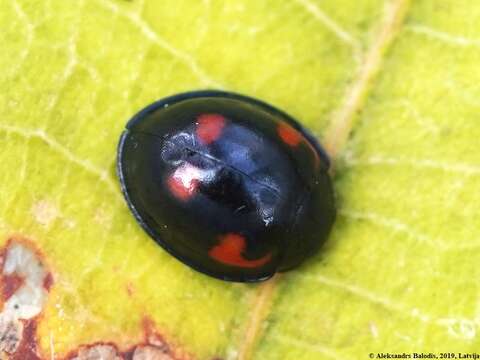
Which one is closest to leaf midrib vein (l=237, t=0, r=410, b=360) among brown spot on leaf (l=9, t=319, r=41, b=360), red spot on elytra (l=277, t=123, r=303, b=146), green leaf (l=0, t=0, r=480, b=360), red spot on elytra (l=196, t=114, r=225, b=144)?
green leaf (l=0, t=0, r=480, b=360)

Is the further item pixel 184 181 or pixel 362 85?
pixel 362 85

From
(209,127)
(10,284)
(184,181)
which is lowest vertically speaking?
(10,284)

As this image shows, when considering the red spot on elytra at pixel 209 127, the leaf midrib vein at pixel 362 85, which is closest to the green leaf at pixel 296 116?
the leaf midrib vein at pixel 362 85

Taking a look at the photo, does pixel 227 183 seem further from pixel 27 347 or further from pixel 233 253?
pixel 27 347

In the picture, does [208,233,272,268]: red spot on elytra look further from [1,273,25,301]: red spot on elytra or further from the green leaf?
[1,273,25,301]: red spot on elytra

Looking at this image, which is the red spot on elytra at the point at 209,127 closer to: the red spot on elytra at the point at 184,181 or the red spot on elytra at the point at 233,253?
the red spot on elytra at the point at 184,181

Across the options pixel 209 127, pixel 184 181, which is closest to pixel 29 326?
pixel 184 181

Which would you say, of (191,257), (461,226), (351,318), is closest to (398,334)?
(351,318)
